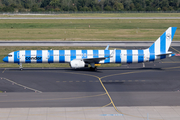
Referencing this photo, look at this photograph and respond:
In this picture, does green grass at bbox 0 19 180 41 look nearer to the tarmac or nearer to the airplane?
the airplane

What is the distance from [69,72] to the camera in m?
46.8

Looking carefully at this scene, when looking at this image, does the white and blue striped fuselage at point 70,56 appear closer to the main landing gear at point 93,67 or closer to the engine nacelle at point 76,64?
the engine nacelle at point 76,64

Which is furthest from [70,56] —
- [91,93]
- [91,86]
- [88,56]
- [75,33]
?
[75,33]

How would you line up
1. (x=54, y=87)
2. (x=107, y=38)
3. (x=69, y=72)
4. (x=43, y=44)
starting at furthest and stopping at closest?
(x=107, y=38) < (x=43, y=44) < (x=69, y=72) < (x=54, y=87)

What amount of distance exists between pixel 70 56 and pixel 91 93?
1435cm

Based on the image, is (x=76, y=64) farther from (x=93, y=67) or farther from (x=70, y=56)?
(x=93, y=67)

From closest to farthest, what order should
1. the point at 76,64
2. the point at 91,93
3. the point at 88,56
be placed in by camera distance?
the point at 91,93 < the point at 76,64 < the point at 88,56

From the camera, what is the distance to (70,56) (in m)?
47.5

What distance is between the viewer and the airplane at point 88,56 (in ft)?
Answer: 155

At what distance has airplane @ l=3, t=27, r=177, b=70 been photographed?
155 feet

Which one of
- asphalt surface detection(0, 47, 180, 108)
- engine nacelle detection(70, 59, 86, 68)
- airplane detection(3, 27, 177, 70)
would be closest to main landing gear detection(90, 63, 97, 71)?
airplane detection(3, 27, 177, 70)

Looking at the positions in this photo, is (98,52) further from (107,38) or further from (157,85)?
(107,38)
